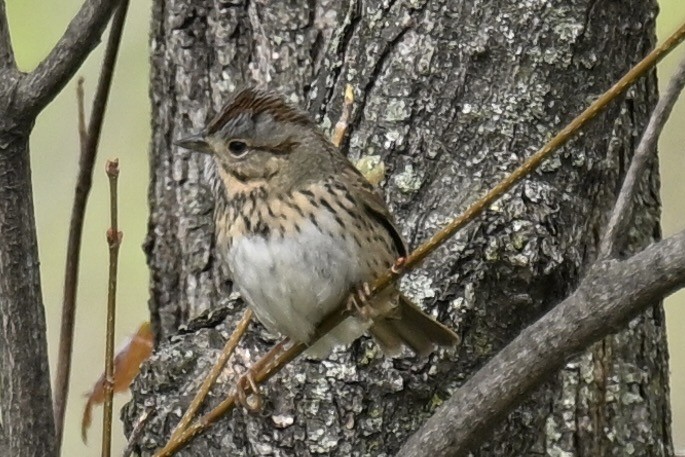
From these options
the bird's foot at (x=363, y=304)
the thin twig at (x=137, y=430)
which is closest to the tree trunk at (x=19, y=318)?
the thin twig at (x=137, y=430)

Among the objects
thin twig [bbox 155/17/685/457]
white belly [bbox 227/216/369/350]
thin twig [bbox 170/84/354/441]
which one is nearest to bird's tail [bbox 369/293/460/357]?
white belly [bbox 227/216/369/350]

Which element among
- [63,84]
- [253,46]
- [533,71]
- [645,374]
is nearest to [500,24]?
[533,71]

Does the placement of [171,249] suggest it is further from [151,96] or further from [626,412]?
[626,412]

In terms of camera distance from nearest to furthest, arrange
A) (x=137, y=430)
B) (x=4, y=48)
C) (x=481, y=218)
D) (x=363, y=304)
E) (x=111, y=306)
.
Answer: (x=111, y=306)
(x=4, y=48)
(x=137, y=430)
(x=363, y=304)
(x=481, y=218)

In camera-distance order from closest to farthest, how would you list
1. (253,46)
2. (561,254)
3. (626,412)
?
(561,254)
(626,412)
(253,46)

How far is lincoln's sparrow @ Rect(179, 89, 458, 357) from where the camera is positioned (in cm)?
278

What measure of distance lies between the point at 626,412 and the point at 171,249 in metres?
1.33

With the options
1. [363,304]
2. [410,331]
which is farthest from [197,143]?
[410,331]

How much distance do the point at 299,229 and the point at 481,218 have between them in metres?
0.43

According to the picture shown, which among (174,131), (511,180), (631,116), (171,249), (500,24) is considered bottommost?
(511,180)

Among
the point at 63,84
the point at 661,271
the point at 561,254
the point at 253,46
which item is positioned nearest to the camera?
the point at 661,271

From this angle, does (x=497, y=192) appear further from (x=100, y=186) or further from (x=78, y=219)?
(x=100, y=186)

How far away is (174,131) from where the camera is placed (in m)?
3.55

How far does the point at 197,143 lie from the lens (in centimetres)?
290
